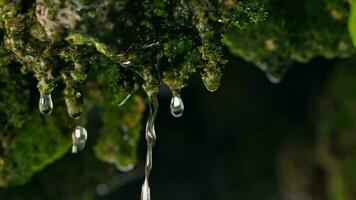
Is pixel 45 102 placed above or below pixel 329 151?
above

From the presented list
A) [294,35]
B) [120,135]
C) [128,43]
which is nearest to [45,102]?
[128,43]

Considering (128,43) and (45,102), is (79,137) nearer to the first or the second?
(45,102)

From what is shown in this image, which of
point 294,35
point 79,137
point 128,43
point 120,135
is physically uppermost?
point 128,43

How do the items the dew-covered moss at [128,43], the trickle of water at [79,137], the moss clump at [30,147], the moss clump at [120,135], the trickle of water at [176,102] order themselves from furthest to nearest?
the moss clump at [120,135] → the moss clump at [30,147] → the trickle of water at [79,137] → the trickle of water at [176,102] → the dew-covered moss at [128,43]

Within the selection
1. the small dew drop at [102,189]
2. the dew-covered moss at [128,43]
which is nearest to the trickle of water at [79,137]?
the dew-covered moss at [128,43]

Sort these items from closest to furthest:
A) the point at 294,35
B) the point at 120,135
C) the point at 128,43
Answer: the point at 128,43 < the point at 294,35 < the point at 120,135

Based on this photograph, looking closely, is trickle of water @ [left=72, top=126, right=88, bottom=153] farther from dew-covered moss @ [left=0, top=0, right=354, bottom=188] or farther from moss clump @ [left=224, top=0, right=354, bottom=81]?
moss clump @ [left=224, top=0, right=354, bottom=81]

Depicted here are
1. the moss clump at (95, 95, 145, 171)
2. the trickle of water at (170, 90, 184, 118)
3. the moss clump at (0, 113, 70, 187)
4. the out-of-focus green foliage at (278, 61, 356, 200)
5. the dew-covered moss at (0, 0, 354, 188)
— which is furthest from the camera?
the out-of-focus green foliage at (278, 61, 356, 200)

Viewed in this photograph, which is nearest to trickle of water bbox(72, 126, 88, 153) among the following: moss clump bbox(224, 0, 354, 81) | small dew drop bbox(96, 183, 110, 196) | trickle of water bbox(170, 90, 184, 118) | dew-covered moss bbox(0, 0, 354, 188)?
dew-covered moss bbox(0, 0, 354, 188)

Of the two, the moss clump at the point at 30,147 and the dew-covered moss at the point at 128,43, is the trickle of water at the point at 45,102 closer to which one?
the dew-covered moss at the point at 128,43

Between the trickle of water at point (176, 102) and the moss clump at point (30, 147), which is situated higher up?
the trickle of water at point (176, 102)

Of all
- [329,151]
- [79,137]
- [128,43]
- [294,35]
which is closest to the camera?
[128,43]

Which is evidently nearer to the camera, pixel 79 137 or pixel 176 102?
pixel 176 102
